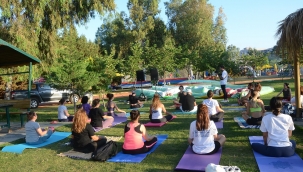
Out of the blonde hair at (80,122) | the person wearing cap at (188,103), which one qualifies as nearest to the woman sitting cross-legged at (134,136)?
the blonde hair at (80,122)

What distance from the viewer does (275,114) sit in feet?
16.9

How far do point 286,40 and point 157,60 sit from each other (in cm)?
2004

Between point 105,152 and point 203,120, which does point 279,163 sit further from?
point 105,152

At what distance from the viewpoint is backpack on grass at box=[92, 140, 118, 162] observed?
5602 millimetres

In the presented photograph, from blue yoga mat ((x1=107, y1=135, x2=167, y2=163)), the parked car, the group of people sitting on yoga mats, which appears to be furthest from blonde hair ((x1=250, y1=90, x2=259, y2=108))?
the parked car

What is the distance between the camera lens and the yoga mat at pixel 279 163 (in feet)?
15.0

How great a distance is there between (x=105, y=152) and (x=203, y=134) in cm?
199

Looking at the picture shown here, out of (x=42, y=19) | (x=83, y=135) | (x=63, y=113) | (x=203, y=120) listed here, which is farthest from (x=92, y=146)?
(x=42, y=19)

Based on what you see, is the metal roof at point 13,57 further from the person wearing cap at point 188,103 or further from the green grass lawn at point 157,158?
the person wearing cap at point 188,103

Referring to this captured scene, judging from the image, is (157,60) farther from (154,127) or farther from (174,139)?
(174,139)

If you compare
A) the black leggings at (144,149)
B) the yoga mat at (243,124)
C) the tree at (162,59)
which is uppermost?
the tree at (162,59)

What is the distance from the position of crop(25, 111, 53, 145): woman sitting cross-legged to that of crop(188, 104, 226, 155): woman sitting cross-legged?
13.1ft

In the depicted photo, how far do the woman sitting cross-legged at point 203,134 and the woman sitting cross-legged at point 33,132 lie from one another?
3.99 m

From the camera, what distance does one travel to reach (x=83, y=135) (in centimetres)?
602
